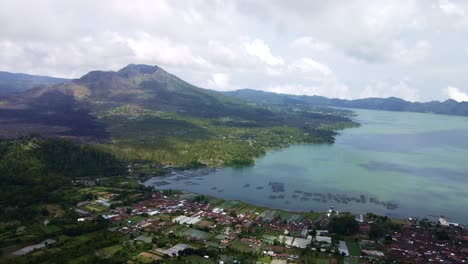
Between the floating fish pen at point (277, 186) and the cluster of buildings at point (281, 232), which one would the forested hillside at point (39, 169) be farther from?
the floating fish pen at point (277, 186)

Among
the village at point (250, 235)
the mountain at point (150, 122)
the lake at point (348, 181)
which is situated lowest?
the village at point (250, 235)

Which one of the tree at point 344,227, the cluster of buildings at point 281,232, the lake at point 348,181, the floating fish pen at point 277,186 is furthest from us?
the floating fish pen at point 277,186

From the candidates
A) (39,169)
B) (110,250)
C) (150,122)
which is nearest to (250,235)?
(110,250)

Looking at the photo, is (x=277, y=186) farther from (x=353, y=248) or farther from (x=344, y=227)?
(x=353, y=248)

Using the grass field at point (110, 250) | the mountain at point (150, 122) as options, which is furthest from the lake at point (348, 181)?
the grass field at point (110, 250)

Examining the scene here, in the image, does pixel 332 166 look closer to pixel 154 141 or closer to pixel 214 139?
pixel 214 139

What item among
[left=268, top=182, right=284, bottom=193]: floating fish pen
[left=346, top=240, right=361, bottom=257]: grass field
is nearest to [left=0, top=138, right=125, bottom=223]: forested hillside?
[left=268, top=182, right=284, bottom=193]: floating fish pen

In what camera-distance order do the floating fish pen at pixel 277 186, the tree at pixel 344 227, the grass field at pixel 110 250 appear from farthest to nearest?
the floating fish pen at pixel 277 186, the tree at pixel 344 227, the grass field at pixel 110 250

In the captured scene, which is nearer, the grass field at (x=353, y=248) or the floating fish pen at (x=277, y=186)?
the grass field at (x=353, y=248)
